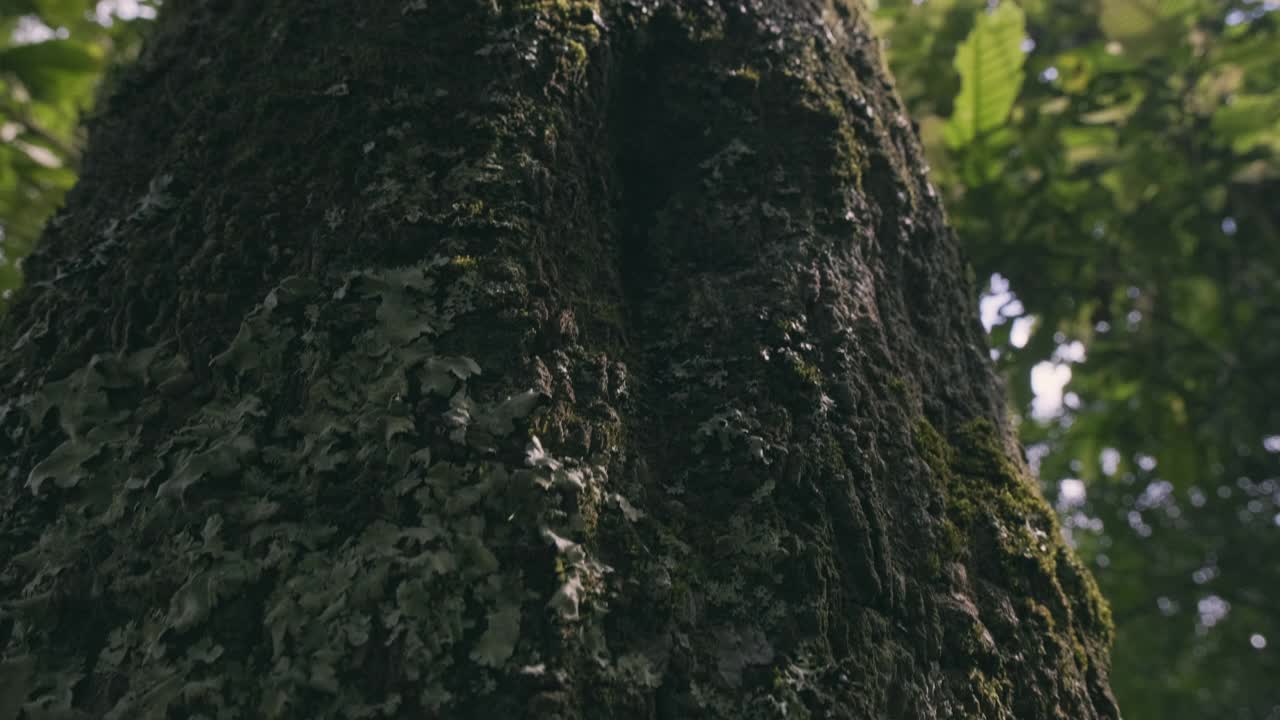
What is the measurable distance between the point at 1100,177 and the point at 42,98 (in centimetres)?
323

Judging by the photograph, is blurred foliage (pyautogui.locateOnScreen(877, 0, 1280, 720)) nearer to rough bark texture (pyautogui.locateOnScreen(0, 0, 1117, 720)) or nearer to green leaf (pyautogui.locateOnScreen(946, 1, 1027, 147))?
green leaf (pyautogui.locateOnScreen(946, 1, 1027, 147))

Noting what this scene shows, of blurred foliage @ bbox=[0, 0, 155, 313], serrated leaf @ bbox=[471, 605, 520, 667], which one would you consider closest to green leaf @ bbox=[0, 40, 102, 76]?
blurred foliage @ bbox=[0, 0, 155, 313]

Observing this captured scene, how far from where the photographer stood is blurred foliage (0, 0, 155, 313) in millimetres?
2387

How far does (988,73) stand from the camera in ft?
8.41

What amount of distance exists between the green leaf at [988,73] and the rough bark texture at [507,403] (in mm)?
1206

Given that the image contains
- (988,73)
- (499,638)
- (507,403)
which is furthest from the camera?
(988,73)

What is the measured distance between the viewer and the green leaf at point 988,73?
97.1 inches

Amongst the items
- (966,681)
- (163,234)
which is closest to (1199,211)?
(966,681)

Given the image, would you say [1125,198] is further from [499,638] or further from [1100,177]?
[499,638]

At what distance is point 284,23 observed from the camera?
134 centimetres

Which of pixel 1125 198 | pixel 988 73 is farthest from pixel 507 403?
pixel 1125 198

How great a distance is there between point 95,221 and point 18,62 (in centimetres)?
146

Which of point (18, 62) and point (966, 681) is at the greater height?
point (18, 62)

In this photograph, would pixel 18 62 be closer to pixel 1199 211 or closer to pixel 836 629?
pixel 836 629
